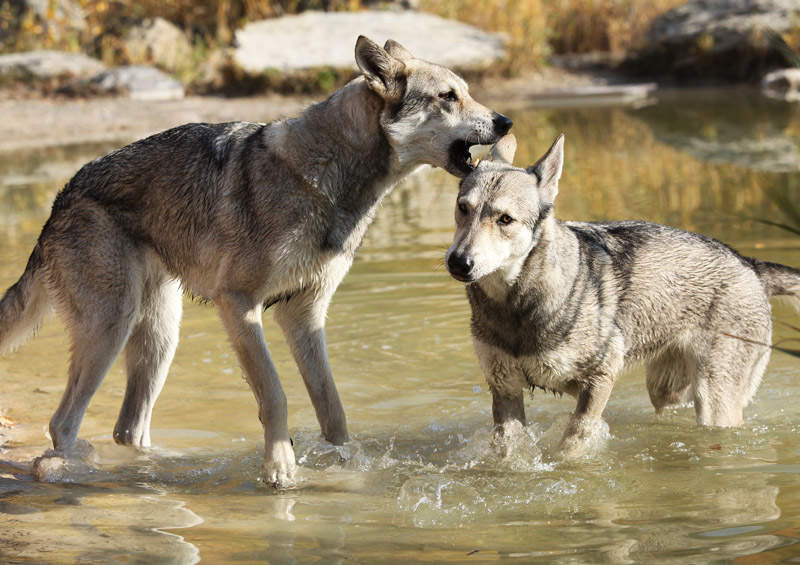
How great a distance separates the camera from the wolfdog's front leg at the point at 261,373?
5117mm

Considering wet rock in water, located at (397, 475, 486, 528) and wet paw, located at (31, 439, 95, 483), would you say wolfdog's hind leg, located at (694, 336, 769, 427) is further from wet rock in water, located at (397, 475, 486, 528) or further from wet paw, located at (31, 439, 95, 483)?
wet paw, located at (31, 439, 95, 483)

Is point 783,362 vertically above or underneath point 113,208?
underneath

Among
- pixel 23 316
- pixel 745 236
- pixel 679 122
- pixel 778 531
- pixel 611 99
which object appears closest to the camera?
pixel 778 531

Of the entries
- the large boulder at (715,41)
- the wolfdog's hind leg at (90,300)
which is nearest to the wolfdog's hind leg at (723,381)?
the wolfdog's hind leg at (90,300)

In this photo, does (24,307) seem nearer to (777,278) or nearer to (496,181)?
(496,181)

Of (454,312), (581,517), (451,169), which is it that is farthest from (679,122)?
(581,517)

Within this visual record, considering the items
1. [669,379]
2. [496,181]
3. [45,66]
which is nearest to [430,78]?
[496,181]

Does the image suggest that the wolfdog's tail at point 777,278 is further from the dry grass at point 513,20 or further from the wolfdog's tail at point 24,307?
the dry grass at point 513,20

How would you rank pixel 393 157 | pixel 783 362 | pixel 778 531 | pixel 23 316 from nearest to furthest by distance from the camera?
pixel 778 531
pixel 393 157
pixel 23 316
pixel 783 362

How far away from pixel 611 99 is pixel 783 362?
1359 centimetres

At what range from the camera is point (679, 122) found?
16.8 metres

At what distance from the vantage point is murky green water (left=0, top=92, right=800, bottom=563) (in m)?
4.01

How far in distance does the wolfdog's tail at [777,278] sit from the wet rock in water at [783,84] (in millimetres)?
14023

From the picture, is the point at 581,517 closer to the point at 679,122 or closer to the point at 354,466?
the point at 354,466
